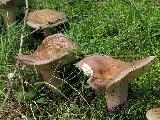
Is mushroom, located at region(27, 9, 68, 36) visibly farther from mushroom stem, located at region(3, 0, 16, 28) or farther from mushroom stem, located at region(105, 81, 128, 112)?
mushroom stem, located at region(105, 81, 128, 112)

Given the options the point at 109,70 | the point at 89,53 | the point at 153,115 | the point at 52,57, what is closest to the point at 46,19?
→ the point at 89,53

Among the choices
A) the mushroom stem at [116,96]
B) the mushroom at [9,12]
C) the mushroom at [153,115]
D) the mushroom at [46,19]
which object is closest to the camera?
the mushroom at [153,115]

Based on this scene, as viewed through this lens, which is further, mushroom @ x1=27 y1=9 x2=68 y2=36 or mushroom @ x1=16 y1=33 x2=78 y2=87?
mushroom @ x1=27 y1=9 x2=68 y2=36

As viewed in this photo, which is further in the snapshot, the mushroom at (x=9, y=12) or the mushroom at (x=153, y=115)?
the mushroom at (x=9, y=12)

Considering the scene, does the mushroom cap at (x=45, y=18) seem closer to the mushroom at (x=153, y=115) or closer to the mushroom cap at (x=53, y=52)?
the mushroom cap at (x=53, y=52)

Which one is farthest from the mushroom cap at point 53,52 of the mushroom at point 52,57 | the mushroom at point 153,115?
the mushroom at point 153,115

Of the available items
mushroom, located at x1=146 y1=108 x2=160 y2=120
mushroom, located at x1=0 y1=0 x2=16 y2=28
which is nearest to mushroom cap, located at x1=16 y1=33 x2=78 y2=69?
mushroom, located at x1=146 y1=108 x2=160 y2=120

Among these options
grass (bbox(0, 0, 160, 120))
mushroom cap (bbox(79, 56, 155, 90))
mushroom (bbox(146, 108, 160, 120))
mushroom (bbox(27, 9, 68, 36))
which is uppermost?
mushroom cap (bbox(79, 56, 155, 90))
